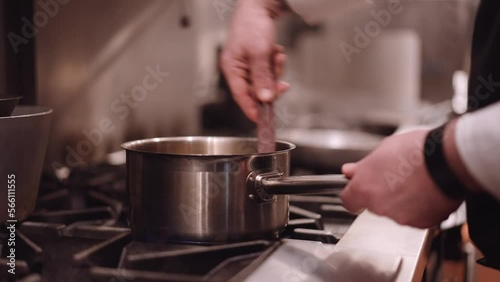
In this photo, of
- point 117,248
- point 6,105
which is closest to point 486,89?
point 117,248

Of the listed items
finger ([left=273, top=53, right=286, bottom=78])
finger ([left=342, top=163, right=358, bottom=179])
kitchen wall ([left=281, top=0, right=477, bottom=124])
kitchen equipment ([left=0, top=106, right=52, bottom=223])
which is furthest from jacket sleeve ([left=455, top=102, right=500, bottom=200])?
kitchen wall ([left=281, top=0, right=477, bottom=124])

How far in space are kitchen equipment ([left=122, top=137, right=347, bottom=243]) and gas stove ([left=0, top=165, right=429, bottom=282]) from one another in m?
0.02

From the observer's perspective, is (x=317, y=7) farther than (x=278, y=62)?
Yes

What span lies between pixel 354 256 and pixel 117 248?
0.27 metres

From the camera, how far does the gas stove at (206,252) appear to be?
61 centimetres

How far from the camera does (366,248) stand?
27.9 inches

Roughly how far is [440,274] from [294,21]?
1853 millimetres

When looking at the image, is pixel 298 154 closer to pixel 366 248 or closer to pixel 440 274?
pixel 440 274

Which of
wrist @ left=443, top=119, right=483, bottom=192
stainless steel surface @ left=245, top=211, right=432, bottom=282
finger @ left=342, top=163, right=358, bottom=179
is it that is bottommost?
stainless steel surface @ left=245, top=211, right=432, bottom=282

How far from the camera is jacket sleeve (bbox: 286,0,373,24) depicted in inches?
39.8

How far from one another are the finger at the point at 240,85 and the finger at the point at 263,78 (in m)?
0.03

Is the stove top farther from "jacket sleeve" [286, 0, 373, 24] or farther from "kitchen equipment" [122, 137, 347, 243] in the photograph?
"jacket sleeve" [286, 0, 373, 24]

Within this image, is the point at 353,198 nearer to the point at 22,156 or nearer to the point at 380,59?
the point at 22,156

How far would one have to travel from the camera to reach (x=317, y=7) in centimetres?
103
